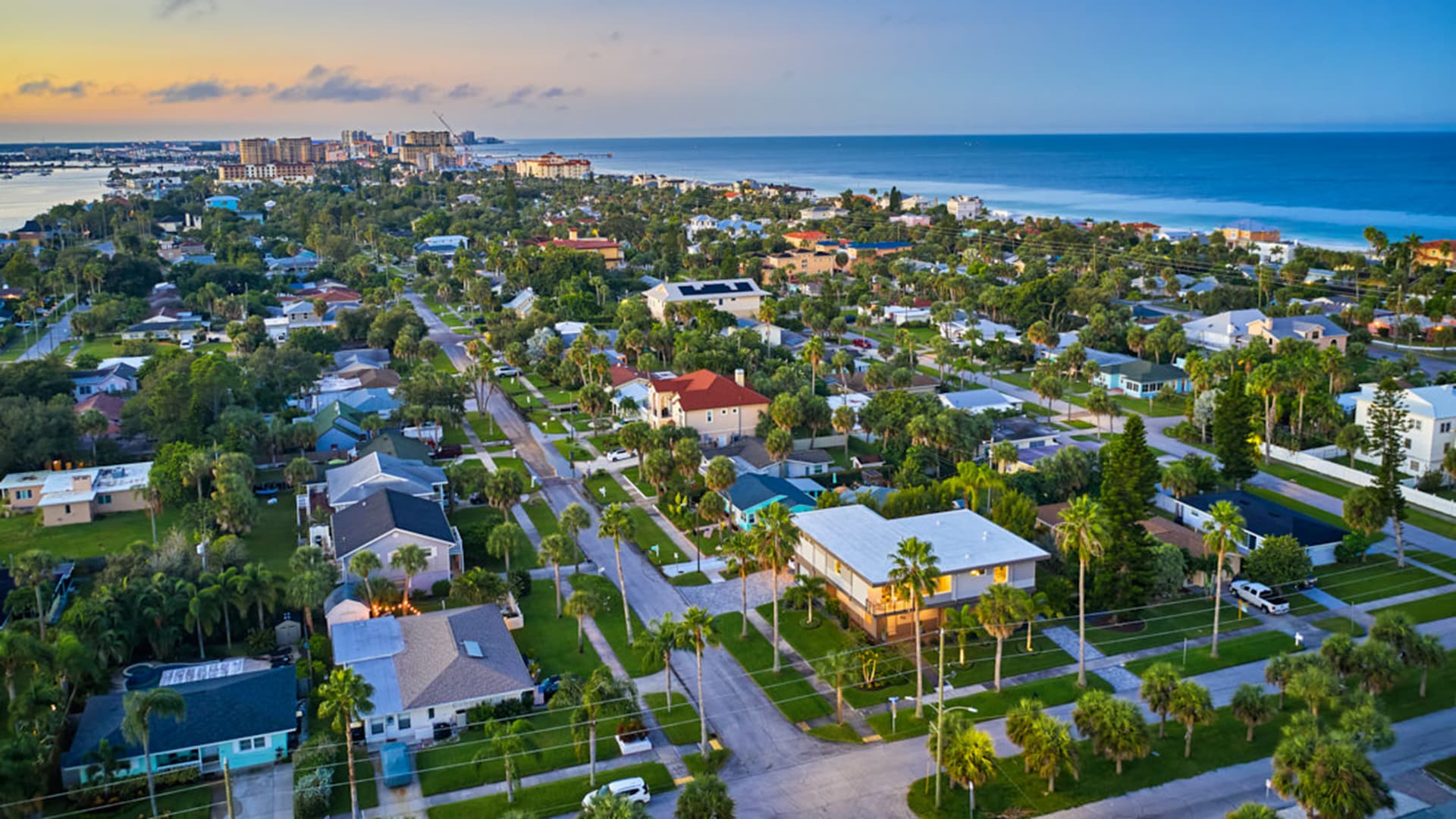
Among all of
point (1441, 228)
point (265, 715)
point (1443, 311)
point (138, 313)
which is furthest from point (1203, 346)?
point (1441, 228)

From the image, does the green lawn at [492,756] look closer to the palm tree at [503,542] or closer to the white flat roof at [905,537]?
the palm tree at [503,542]

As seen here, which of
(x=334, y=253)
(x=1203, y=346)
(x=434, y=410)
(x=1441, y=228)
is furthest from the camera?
(x=1441, y=228)

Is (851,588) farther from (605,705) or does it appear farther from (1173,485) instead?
(1173,485)

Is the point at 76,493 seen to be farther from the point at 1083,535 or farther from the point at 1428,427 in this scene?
the point at 1428,427

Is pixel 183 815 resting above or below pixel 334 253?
below

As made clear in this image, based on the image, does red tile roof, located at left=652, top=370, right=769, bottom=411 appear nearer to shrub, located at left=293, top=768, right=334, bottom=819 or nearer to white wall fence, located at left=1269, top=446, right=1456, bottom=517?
white wall fence, located at left=1269, top=446, right=1456, bottom=517

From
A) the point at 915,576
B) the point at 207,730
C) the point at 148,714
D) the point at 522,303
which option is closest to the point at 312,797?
the point at 207,730

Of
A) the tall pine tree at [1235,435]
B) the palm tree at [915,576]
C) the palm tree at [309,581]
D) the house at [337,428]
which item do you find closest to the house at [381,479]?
the house at [337,428]
